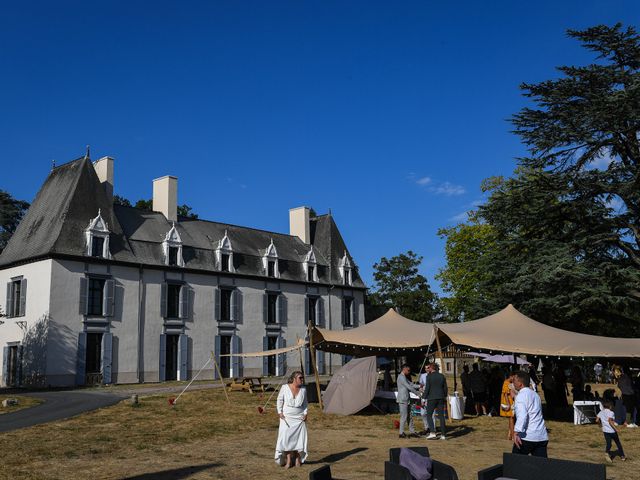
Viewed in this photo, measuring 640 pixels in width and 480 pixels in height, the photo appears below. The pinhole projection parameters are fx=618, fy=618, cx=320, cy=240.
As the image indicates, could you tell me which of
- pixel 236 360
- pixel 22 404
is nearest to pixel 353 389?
pixel 22 404

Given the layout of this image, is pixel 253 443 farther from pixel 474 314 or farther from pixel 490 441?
pixel 474 314

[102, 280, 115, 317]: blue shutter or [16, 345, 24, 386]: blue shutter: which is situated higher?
[102, 280, 115, 317]: blue shutter

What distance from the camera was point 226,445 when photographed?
1275cm

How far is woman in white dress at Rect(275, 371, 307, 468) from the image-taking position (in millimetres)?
10031

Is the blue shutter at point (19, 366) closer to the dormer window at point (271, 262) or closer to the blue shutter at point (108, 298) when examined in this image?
the blue shutter at point (108, 298)

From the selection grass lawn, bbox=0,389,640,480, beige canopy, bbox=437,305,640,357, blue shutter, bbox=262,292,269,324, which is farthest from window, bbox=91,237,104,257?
beige canopy, bbox=437,305,640,357

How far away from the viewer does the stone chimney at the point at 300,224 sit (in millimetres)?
47041

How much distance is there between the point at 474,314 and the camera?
28297 mm

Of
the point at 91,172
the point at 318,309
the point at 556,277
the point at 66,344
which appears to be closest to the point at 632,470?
the point at 556,277

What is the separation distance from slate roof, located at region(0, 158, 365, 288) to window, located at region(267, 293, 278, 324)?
157 centimetres

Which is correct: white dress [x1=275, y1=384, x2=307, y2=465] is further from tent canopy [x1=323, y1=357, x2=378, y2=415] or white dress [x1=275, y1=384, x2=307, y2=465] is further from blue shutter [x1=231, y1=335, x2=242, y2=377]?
blue shutter [x1=231, y1=335, x2=242, y2=377]

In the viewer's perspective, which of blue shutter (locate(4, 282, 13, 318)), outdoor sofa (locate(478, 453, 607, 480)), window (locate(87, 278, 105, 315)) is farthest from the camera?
blue shutter (locate(4, 282, 13, 318))

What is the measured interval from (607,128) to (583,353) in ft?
34.1

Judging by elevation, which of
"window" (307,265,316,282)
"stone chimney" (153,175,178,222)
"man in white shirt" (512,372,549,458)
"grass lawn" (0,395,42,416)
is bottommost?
"grass lawn" (0,395,42,416)
